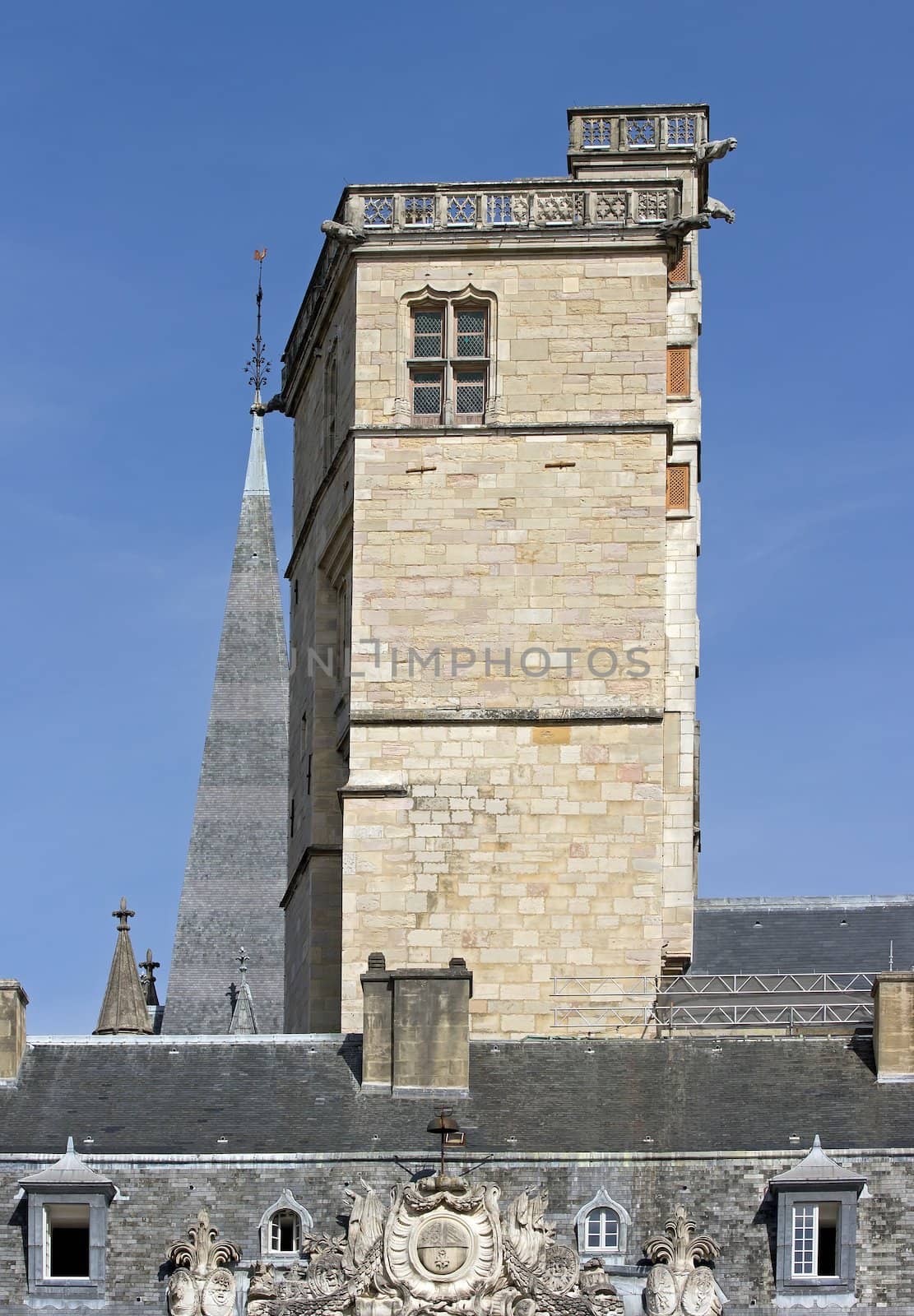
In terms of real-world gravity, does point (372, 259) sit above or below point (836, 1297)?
above

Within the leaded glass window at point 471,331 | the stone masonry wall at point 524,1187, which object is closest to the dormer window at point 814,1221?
the stone masonry wall at point 524,1187

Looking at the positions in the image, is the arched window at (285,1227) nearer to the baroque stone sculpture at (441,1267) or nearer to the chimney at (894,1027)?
the baroque stone sculpture at (441,1267)

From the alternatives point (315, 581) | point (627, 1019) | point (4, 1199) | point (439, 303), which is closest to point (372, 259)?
point (439, 303)

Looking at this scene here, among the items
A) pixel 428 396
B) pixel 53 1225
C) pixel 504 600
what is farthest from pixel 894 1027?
pixel 428 396

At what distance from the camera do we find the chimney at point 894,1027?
47812mm

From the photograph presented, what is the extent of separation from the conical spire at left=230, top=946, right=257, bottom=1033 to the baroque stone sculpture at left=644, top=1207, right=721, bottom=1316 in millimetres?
33582

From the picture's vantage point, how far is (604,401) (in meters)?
54.4

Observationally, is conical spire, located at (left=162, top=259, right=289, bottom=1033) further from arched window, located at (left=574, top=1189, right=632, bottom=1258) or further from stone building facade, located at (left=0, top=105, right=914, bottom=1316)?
arched window, located at (left=574, top=1189, right=632, bottom=1258)

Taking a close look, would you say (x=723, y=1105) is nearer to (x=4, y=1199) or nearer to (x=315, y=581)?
(x=4, y=1199)

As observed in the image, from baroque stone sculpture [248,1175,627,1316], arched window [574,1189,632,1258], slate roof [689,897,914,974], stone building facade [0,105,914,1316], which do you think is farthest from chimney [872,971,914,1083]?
slate roof [689,897,914,974]

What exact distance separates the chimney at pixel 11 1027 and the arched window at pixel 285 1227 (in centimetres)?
417

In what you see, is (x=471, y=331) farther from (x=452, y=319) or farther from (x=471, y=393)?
(x=471, y=393)

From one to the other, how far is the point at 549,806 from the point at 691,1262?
29.8 feet

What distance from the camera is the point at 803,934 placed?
55.3 meters
